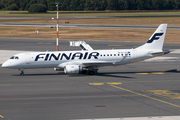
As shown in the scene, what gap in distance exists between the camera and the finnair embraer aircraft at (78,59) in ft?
135

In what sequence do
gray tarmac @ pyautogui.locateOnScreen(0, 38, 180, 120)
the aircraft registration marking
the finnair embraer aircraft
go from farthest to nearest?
the finnair embraer aircraft, the aircraft registration marking, gray tarmac @ pyautogui.locateOnScreen(0, 38, 180, 120)

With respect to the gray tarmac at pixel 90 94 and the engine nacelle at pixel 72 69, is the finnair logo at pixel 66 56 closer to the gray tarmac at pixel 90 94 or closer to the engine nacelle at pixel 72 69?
the engine nacelle at pixel 72 69

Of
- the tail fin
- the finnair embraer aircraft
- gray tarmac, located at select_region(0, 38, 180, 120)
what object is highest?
the tail fin

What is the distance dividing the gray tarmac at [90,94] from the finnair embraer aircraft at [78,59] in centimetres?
143

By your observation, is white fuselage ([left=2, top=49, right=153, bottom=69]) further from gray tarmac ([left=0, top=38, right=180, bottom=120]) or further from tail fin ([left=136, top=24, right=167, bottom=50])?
gray tarmac ([left=0, top=38, right=180, bottom=120])

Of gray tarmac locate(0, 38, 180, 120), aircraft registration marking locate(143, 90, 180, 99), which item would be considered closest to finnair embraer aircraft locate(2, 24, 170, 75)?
gray tarmac locate(0, 38, 180, 120)

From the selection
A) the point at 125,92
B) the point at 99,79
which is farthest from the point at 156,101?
the point at 99,79

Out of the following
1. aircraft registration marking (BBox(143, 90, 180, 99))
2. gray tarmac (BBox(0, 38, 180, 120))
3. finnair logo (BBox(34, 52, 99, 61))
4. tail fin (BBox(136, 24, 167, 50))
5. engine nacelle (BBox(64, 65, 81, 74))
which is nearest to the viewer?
gray tarmac (BBox(0, 38, 180, 120))

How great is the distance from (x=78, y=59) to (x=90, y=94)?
11.8m

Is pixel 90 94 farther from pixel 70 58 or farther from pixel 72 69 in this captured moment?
pixel 70 58

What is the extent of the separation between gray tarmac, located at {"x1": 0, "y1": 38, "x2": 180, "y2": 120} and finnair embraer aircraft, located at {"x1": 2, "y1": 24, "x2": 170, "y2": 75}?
1.43m

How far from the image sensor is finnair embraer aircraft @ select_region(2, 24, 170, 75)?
41.2m

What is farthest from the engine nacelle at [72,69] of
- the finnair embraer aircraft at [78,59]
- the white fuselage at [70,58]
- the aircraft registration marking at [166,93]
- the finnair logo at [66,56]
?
the aircraft registration marking at [166,93]

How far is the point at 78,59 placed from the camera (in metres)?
42.4
